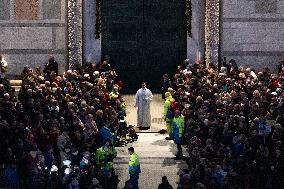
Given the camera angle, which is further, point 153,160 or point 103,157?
point 153,160

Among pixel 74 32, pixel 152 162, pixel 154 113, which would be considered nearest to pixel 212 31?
pixel 154 113

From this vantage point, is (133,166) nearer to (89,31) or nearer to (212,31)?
(212,31)

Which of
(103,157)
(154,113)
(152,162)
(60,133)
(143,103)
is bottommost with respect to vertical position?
(152,162)

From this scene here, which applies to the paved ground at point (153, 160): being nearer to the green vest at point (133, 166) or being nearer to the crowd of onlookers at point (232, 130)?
the crowd of onlookers at point (232, 130)

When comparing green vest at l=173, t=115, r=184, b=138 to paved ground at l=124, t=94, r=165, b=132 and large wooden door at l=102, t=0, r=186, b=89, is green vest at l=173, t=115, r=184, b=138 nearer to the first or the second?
paved ground at l=124, t=94, r=165, b=132

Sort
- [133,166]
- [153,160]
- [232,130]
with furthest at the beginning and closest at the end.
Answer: [153,160] < [232,130] < [133,166]

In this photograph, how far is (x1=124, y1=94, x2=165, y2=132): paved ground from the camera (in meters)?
30.0

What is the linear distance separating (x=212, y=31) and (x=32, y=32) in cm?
740

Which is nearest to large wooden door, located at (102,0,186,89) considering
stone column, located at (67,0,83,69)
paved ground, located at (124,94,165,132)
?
stone column, located at (67,0,83,69)

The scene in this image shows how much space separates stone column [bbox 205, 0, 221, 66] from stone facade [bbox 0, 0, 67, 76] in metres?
5.87

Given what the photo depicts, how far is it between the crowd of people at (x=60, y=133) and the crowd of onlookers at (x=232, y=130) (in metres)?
2.43

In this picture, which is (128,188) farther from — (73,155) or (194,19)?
(194,19)

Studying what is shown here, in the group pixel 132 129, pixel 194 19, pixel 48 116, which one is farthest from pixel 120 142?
pixel 194 19

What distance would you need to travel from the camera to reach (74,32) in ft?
111
